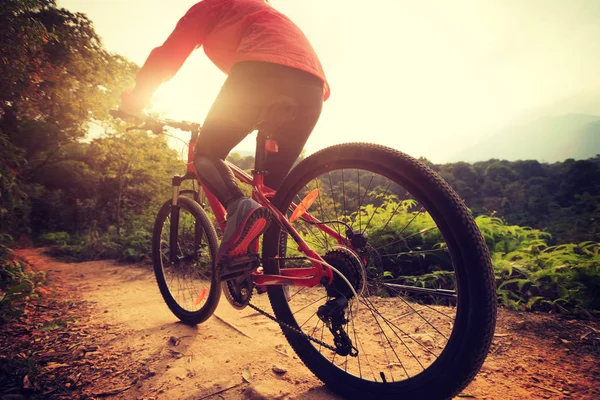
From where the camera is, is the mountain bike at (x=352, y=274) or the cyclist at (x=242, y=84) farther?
the cyclist at (x=242, y=84)

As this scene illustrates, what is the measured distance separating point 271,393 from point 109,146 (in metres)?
11.2

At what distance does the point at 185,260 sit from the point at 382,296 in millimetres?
1892

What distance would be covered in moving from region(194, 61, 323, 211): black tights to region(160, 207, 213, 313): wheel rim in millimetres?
893

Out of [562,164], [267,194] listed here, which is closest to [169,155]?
[267,194]

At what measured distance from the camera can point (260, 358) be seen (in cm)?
187

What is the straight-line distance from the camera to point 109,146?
10031mm

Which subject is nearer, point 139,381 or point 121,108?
point 139,381

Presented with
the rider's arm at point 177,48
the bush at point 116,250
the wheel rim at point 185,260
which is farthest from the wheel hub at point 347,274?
the bush at point 116,250

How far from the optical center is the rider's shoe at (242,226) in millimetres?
1529

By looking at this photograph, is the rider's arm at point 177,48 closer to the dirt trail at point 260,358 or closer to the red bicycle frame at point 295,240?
the red bicycle frame at point 295,240

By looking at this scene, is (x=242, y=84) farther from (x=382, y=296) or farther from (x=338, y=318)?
(x=382, y=296)

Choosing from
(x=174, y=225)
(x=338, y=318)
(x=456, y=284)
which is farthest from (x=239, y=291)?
(x=456, y=284)

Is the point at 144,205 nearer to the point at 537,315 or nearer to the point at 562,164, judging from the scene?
the point at 537,315

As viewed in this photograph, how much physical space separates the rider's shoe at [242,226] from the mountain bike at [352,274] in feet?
0.26
